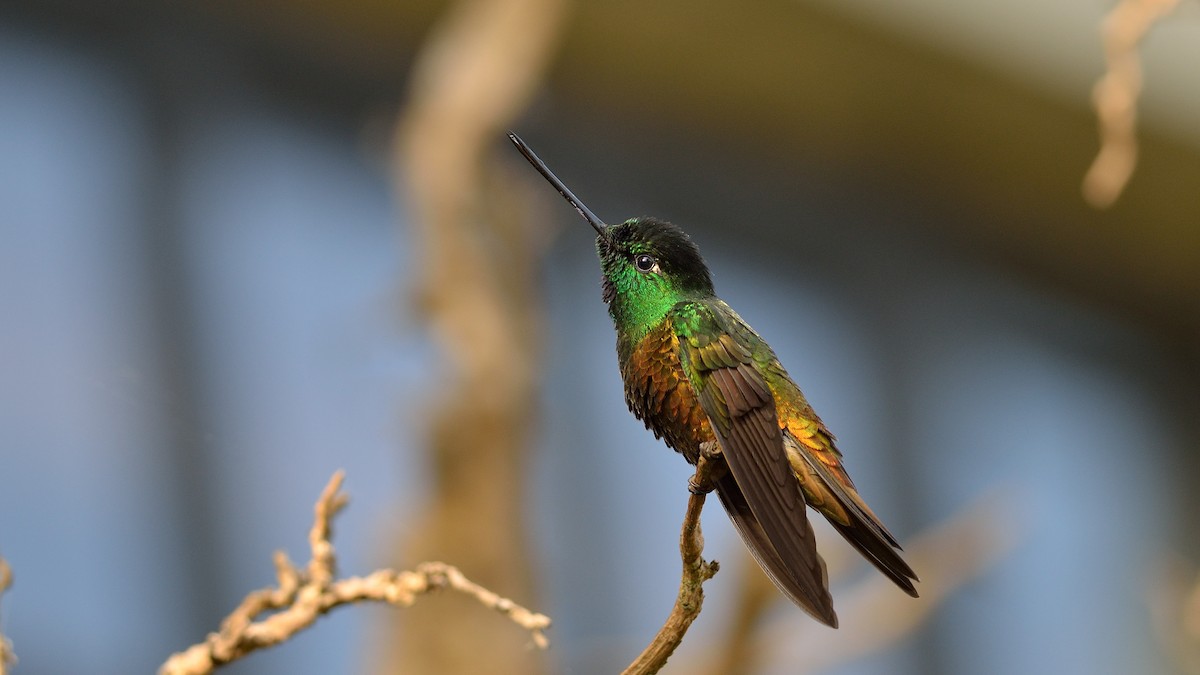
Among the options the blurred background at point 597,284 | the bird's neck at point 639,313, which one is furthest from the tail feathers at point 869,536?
the blurred background at point 597,284

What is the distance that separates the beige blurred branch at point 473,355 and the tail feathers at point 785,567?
1.43 meters

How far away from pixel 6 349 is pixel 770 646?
3.02 metres

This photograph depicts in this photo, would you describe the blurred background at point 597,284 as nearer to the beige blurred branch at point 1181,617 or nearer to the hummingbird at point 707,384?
the beige blurred branch at point 1181,617

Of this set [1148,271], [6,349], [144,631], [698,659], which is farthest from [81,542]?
[1148,271]

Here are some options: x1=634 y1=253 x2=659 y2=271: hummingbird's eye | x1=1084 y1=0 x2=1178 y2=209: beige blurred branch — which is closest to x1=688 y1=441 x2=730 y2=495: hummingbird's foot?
x1=634 y1=253 x2=659 y2=271: hummingbird's eye

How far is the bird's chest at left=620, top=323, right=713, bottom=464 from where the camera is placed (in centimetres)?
83

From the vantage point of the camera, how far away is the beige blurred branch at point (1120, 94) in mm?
1118

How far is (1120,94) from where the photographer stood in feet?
3.87

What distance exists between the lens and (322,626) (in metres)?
3.93

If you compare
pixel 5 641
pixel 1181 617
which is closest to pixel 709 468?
pixel 5 641

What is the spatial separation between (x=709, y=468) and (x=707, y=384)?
0.17 ft

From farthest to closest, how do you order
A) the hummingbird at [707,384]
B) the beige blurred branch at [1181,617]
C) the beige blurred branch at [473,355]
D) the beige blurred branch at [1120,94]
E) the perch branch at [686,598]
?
1. the beige blurred branch at [473,355]
2. the beige blurred branch at [1181,617]
3. the beige blurred branch at [1120,94]
4. the hummingbird at [707,384]
5. the perch branch at [686,598]

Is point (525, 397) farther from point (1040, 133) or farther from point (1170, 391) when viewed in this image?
point (1170, 391)

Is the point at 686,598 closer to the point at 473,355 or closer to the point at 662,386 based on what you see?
the point at 662,386
